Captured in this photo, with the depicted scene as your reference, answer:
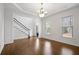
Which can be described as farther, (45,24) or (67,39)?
(45,24)

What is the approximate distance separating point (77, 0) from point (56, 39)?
2.76m

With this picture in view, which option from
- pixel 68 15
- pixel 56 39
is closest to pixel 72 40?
pixel 56 39

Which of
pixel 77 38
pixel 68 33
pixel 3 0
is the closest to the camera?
pixel 3 0

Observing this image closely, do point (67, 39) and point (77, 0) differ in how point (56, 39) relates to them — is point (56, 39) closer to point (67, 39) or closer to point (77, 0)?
point (67, 39)

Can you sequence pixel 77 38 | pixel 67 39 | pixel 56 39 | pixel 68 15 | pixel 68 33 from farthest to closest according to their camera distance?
pixel 56 39 < pixel 68 15 < pixel 77 38 < pixel 67 39 < pixel 68 33

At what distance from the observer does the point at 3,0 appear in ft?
3.35

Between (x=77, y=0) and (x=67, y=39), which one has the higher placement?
(x=77, y=0)

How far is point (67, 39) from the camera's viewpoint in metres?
2.76

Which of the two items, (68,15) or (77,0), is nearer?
(77,0)

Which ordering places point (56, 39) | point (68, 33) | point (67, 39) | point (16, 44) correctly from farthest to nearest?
point (56, 39) → point (67, 39) → point (68, 33) → point (16, 44)

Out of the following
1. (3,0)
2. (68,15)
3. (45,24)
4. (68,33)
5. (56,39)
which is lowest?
(56,39)

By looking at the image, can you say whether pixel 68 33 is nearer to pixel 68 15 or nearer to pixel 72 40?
pixel 72 40
